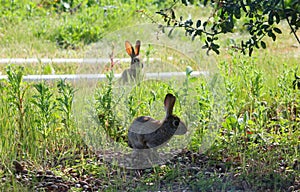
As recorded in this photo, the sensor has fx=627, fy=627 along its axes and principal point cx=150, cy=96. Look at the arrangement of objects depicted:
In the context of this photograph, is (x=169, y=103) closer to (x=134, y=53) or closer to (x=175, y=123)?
(x=175, y=123)

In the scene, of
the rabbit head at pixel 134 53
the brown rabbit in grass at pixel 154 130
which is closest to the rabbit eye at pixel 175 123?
the brown rabbit in grass at pixel 154 130

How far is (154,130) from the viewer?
4.06 meters

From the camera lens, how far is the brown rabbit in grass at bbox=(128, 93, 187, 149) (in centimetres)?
401

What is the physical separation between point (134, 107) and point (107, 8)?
479cm

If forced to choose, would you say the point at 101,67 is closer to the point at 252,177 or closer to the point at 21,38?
the point at 252,177

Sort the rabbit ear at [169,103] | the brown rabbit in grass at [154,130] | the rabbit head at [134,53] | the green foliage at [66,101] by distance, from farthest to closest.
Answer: the rabbit head at [134,53] → the green foliage at [66,101] → the brown rabbit in grass at [154,130] → the rabbit ear at [169,103]

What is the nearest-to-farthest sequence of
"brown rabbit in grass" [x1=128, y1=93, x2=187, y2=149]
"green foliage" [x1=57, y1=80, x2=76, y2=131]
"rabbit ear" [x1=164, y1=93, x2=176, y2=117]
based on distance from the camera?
"rabbit ear" [x1=164, y1=93, x2=176, y2=117]
"brown rabbit in grass" [x1=128, y1=93, x2=187, y2=149]
"green foliage" [x1=57, y1=80, x2=76, y2=131]

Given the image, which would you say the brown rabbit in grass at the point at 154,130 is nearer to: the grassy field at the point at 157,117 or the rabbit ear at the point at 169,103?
the rabbit ear at the point at 169,103

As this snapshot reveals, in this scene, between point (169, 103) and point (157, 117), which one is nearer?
point (169, 103)

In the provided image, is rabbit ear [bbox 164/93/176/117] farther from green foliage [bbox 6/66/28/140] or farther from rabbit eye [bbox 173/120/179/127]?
green foliage [bbox 6/66/28/140]

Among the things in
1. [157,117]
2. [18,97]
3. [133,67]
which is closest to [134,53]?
[133,67]

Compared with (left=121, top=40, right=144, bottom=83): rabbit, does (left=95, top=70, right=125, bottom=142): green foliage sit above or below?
below

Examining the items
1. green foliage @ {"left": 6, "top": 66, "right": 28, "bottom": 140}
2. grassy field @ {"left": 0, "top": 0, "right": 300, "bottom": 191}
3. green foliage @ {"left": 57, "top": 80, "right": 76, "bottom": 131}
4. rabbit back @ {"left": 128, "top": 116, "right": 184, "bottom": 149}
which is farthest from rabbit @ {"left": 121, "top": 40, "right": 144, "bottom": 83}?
green foliage @ {"left": 6, "top": 66, "right": 28, "bottom": 140}

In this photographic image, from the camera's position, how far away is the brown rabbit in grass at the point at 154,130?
13.2 ft
